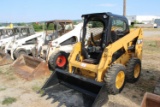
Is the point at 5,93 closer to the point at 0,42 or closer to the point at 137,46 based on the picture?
the point at 137,46

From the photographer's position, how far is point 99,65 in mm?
5598

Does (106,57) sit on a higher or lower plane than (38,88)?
higher

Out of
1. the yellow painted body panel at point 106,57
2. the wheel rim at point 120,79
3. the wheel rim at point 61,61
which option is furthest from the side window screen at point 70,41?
the wheel rim at point 120,79

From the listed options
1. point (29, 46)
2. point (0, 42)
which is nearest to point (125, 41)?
point (29, 46)

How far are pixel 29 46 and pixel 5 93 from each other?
506cm

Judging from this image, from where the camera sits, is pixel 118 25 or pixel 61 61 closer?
pixel 118 25

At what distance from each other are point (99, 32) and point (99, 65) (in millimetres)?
1407

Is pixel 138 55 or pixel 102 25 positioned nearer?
pixel 102 25

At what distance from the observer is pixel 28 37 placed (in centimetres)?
1130

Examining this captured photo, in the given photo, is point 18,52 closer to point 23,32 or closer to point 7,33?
point 23,32

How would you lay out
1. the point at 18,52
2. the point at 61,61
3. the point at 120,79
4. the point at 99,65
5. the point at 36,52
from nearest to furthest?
the point at 99,65 < the point at 120,79 < the point at 61,61 < the point at 36,52 < the point at 18,52

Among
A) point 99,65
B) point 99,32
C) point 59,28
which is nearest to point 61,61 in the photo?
point 59,28

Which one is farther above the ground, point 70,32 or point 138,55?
point 70,32

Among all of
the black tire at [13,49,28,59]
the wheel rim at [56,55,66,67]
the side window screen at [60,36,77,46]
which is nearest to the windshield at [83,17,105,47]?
the wheel rim at [56,55,66,67]
